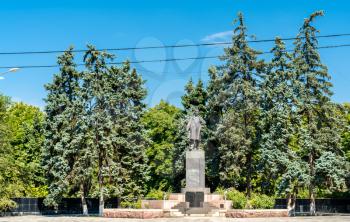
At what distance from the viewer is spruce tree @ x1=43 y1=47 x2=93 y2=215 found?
34000 mm

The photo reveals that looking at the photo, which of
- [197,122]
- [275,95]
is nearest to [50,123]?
[197,122]

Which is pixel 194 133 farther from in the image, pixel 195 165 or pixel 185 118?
pixel 185 118

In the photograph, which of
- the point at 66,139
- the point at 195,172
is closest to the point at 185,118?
the point at 195,172

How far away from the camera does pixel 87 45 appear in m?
35.0

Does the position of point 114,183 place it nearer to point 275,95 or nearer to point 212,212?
point 212,212

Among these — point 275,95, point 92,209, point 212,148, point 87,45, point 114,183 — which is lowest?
point 92,209

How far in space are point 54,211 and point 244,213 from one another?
18.3 meters

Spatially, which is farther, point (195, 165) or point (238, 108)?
point (238, 108)

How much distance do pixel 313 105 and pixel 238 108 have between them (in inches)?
236

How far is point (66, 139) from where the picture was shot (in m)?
35.7

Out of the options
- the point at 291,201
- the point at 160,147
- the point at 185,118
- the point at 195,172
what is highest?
the point at 185,118

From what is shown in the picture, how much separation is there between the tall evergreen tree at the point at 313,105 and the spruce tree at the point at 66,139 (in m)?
16.7

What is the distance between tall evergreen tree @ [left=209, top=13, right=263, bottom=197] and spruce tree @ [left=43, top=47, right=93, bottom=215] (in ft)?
36.6

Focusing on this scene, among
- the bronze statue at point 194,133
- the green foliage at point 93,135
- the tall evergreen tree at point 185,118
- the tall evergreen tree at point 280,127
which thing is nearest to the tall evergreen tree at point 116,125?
the green foliage at point 93,135
